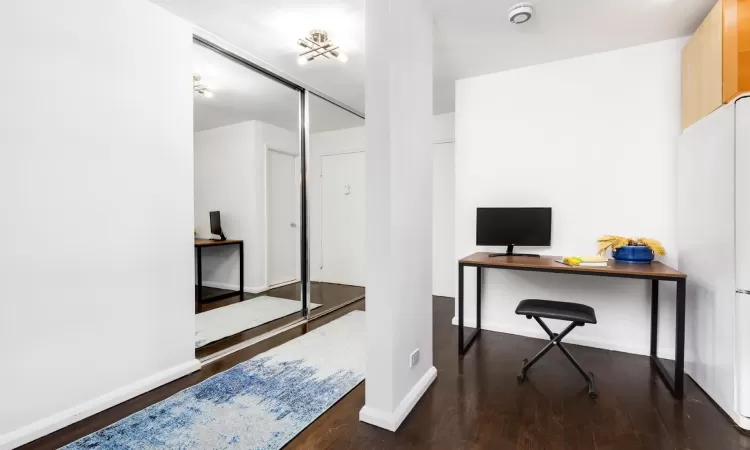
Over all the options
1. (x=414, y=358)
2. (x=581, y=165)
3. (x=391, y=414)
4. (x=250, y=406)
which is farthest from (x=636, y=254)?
(x=250, y=406)

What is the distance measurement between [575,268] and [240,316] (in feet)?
10.5

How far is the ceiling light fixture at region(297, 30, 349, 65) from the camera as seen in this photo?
8.49 feet

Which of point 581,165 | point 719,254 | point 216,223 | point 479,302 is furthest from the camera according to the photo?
point 216,223

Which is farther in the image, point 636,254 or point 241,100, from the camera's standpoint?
point 241,100

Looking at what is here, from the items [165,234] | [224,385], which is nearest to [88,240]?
[165,234]

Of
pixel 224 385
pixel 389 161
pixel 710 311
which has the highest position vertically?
pixel 389 161

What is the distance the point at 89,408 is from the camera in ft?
6.17

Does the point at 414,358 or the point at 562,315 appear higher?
the point at 562,315

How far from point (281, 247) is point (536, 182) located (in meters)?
3.18

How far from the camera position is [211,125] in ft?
12.1

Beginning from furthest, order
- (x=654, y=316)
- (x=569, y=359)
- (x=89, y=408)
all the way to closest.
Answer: (x=654, y=316) → (x=569, y=359) → (x=89, y=408)

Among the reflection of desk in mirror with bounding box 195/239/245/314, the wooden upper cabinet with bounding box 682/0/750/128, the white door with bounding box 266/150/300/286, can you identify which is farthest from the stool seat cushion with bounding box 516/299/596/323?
the reflection of desk in mirror with bounding box 195/239/245/314

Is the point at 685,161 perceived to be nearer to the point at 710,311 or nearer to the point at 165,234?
the point at 710,311

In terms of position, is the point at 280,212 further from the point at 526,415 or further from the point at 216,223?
the point at 526,415
